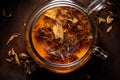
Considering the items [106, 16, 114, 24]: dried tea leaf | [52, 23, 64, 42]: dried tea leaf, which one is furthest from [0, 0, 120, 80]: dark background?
[52, 23, 64, 42]: dried tea leaf

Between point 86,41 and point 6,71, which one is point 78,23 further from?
point 6,71

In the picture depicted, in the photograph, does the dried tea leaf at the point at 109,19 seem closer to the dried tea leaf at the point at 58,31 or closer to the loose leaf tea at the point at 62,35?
the loose leaf tea at the point at 62,35

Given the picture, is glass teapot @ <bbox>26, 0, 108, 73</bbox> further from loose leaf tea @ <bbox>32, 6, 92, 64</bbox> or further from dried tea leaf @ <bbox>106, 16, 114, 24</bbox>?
dried tea leaf @ <bbox>106, 16, 114, 24</bbox>

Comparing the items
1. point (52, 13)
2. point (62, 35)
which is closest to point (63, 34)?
point (62, 35)

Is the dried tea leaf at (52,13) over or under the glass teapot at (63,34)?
over

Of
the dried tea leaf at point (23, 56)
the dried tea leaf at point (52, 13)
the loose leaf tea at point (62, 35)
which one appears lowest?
the dried tea leaf at point (23, 56)

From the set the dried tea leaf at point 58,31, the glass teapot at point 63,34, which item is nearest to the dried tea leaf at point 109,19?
the glass teapot at point 63,34
